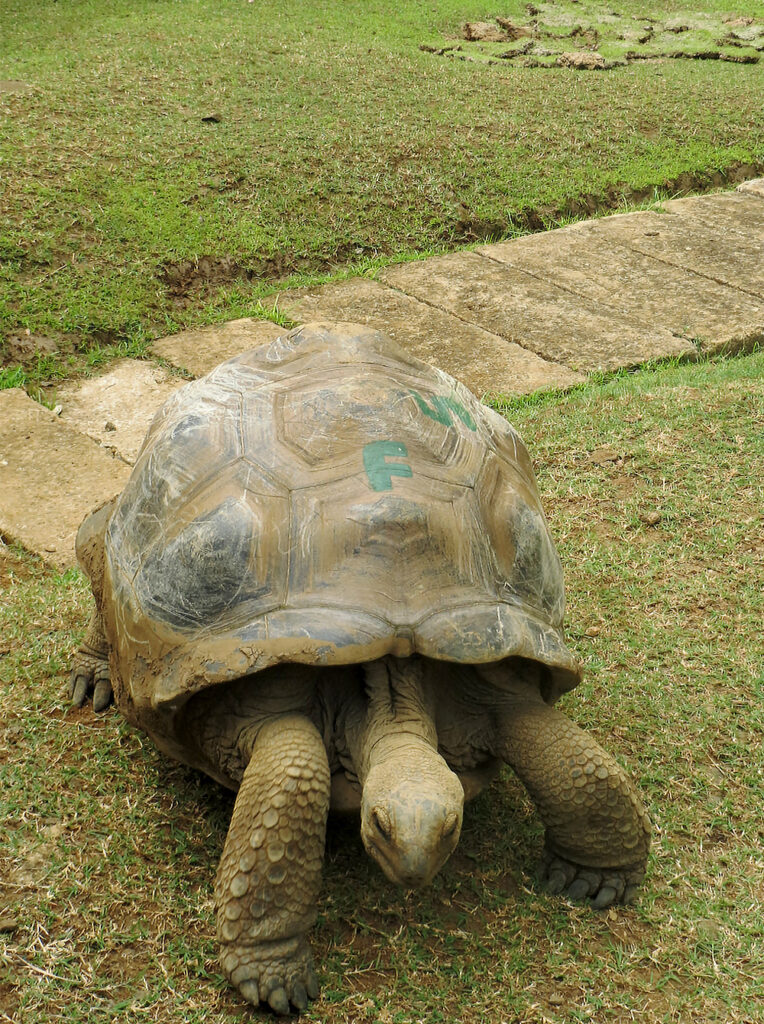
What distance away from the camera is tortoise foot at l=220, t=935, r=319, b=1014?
6.46 feet

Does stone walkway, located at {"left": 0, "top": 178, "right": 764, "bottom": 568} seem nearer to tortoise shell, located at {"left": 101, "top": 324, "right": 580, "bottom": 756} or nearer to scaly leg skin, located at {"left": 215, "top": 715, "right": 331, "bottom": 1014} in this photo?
tortoise shell, located at {"left": 101, "top": 324, "right": 580, "bottom": 756}

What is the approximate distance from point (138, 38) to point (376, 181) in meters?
2.63

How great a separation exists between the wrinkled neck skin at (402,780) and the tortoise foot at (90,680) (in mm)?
781

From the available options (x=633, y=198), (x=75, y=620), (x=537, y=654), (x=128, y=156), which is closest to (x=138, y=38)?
(x=128, y=156)

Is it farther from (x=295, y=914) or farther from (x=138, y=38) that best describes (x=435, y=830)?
(x=138, y=38)

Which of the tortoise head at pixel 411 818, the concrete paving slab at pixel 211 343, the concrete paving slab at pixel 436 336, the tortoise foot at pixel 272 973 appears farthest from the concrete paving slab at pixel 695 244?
the tortoise foot at pixel 272 973

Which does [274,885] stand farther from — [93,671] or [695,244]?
[695,244]

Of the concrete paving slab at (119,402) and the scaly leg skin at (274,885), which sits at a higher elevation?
the scaly leg skin at (274,885)

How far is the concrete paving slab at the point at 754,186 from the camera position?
6.83 metres

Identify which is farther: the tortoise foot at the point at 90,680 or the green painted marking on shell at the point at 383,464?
the tortoise foot at the point at 90,680

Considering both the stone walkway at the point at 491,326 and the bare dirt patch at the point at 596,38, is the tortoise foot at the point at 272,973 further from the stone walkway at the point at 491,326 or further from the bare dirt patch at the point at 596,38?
the bare dirt patch at the point at 596,38

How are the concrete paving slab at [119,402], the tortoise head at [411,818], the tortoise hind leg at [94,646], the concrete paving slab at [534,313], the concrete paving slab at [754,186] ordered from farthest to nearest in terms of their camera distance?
the concrete paving slab at [754,186], the concrete paving slab at [534,313], the concrete paving slab at [119,402], the tortoise hind leg at [94,646], the tortoise head at [411,818]

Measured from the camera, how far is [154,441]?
2.55 m

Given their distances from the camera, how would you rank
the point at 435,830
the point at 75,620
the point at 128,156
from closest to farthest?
the point at 435,830 < the point at 75,620 < the point at 128,156
